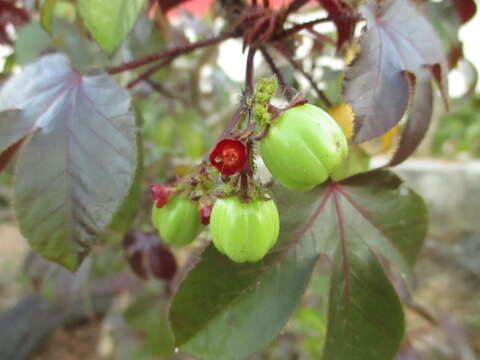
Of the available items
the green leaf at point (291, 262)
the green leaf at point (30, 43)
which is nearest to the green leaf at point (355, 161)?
the green leaf at point (291, 262)

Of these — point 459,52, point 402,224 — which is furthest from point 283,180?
point 459,52

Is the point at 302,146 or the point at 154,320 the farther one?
the point at 154,320

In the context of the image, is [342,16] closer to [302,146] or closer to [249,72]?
[249,72]

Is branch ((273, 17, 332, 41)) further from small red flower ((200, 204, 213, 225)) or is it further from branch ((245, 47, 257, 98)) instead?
small red flower ((200, 204, 213, 225))

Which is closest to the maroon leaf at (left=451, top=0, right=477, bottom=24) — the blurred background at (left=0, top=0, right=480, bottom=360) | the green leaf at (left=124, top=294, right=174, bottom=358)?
the blurred background at (left=0, top=0, right=480, bottom=360)

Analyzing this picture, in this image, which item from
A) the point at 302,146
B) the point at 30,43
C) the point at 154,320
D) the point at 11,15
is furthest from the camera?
the point at 154,320

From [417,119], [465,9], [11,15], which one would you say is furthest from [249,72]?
[11,15]
